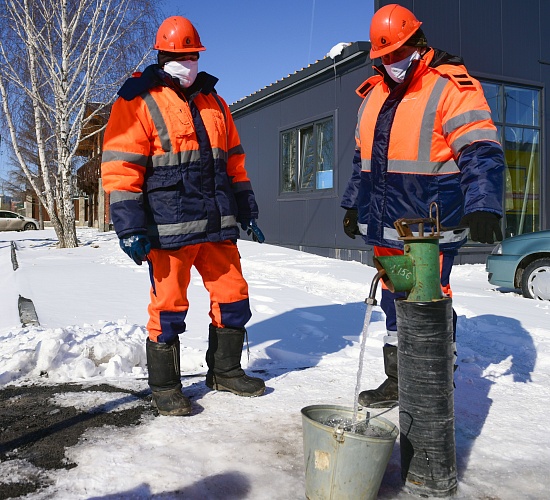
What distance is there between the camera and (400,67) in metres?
2.78

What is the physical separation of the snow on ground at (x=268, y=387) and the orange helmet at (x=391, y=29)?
186cm

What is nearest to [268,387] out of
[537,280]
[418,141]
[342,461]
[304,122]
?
[342,461]

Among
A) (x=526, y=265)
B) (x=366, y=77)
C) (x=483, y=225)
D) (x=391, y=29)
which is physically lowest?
(x=526, y=265)

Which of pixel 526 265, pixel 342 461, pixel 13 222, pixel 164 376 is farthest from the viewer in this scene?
pixel 13 222

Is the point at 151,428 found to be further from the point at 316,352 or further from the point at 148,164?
the point at 316,352

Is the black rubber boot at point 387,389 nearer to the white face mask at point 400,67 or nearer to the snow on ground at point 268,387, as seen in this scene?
the snow on ground at point 268,387

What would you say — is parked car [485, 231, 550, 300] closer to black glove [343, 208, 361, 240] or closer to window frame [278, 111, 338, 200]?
window frame [278, 111, 338, 200]

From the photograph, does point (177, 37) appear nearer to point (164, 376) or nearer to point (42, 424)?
point (164, 376)

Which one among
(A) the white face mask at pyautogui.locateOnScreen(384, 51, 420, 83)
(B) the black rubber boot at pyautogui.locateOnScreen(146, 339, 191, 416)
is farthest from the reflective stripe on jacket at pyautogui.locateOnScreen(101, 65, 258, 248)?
(A) the white face mask at pyautogui.locateOnScreen(384, 51, 420, 83)

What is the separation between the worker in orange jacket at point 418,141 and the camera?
2578 mm

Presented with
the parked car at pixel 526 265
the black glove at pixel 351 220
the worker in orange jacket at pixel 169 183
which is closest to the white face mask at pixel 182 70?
Answer: the worker in orange jacket at pixel 169 183

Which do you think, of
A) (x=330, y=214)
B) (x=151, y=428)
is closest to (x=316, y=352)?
(x=151, y=428)

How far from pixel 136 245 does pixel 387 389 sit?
1.53 m

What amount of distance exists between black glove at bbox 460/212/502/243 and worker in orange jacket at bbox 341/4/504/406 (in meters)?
0.15
